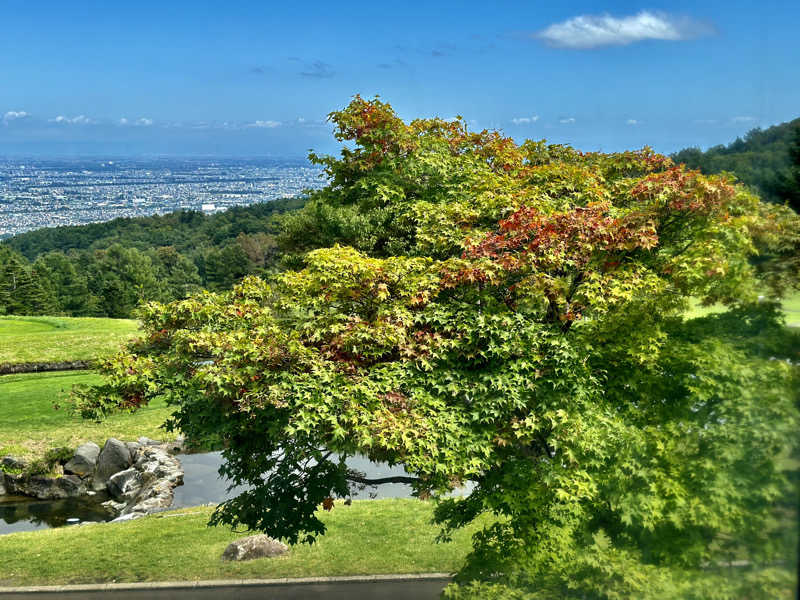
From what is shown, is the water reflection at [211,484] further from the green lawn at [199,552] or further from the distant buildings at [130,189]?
the distant buildings at [130,189]

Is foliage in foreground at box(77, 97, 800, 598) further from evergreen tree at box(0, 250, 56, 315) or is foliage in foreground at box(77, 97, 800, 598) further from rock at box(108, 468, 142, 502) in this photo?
evergreen tree at box(0, 250, 56, 315)

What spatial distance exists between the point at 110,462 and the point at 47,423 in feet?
14.5

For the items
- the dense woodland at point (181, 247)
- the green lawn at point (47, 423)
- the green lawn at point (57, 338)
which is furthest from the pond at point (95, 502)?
the green lawn at point (57, 338)

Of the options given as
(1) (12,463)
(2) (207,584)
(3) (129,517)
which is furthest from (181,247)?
(2) (207,584)

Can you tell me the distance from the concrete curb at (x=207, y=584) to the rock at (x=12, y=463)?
6.76 m

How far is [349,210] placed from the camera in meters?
11.9

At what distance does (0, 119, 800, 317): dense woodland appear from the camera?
132 inches

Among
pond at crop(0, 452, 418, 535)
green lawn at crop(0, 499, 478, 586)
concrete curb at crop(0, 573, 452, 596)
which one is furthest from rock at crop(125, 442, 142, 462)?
concrete curb at crop(0, 573, 452, 596)

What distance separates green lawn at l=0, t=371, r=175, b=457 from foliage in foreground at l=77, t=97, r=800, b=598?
1201 cm

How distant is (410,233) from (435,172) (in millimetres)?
1682

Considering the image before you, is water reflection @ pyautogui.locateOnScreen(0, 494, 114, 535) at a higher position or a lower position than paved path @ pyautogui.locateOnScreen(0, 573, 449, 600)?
lower

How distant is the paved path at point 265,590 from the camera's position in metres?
9.55

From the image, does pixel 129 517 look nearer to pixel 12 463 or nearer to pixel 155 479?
pixel 155 479

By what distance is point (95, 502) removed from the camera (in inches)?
600
